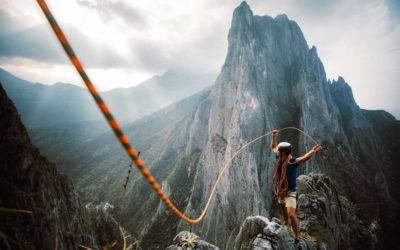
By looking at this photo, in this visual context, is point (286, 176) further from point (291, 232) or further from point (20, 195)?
point (20, 195)

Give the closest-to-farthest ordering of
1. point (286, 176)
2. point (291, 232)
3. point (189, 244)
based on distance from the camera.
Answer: point (286, 176), point (291, 232), point (189, 244)

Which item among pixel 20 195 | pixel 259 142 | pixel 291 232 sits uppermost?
pixel 20 195

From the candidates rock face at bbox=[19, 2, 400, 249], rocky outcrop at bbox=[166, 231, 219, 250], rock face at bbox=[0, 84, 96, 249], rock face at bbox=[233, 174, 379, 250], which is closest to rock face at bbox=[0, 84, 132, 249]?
rock face at bbox=[0, 84, 96, 249]

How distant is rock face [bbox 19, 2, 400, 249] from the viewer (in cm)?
4478

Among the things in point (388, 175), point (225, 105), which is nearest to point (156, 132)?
point (225, 105)

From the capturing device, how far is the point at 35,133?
186875 millimetres

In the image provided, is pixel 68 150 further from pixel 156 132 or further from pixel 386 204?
pixel 386 204

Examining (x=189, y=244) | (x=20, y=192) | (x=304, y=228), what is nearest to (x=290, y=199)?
(x=189, y=244)

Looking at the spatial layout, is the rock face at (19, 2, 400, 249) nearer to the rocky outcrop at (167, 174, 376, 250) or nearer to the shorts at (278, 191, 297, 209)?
the rocky outcrop at (167, 174, 376, 250)

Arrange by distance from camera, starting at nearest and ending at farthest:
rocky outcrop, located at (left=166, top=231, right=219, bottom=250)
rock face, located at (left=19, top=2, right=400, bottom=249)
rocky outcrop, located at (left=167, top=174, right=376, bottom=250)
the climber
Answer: the climber → rocky outcrop, located at (left=167, top=174, right=376, bottom=250) → rocky outcrop, located at (left=166, top=231, right=219, bottom=250) → rock face, located at (left=19, top=2, right=400, bottom=249)

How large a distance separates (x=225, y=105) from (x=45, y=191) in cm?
5212

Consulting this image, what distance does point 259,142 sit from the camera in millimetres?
46688

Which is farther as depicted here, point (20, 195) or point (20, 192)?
point (20, 195)

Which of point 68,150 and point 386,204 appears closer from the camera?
point 386,204
